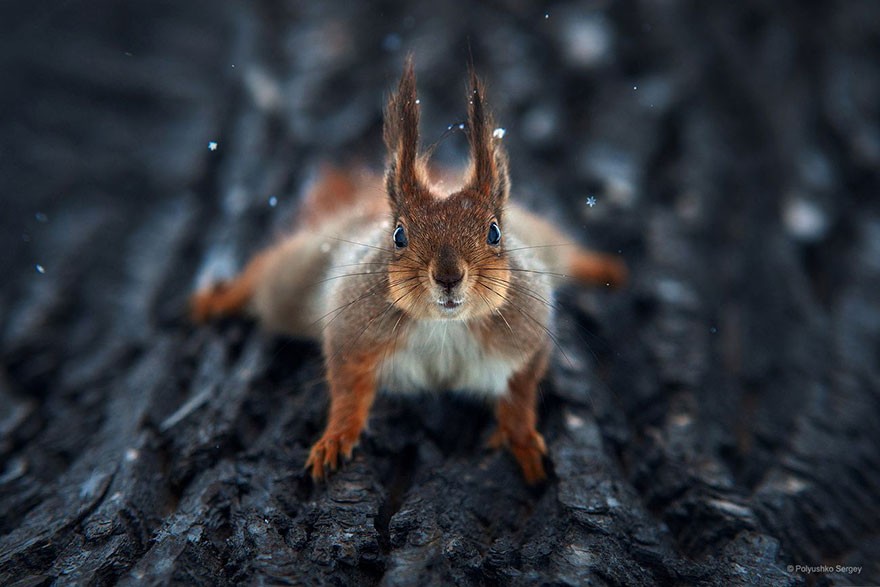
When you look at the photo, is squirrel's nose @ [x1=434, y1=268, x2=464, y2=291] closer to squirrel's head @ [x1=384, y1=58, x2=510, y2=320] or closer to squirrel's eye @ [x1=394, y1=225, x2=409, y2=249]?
squirrel's head @ [x1=384, y1=58, x2=510, y2=320]

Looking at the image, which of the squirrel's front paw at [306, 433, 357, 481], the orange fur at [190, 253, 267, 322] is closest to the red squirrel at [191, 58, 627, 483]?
the squirrel's front paw at [306, 433, 357, 481]

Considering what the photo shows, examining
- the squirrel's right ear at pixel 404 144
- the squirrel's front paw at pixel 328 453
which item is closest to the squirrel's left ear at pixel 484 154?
the squirrel's right ear at pixel 404 144

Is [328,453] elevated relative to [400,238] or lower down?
lower down

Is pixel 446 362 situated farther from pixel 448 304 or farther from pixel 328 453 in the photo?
pixel 328 453

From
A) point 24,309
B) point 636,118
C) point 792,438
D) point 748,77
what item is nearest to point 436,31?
point 636,118

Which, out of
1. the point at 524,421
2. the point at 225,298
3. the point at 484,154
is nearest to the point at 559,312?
the point at 524,421

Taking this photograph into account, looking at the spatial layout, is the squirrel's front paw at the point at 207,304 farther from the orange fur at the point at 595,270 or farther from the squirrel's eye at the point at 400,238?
the orange fur at the point at 595,270

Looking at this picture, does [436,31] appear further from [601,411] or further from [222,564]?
[222,564]
